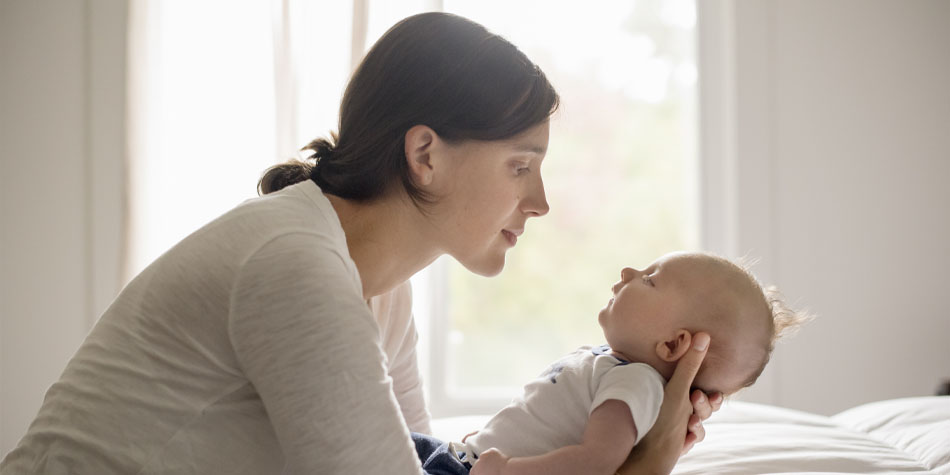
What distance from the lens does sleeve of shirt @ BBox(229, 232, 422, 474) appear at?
0.89 metres

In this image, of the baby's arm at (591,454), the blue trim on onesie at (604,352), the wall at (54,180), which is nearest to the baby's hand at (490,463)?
the baby's arm at (591,454)

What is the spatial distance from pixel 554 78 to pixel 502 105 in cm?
212

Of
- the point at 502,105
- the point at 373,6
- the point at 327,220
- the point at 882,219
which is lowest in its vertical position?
the point at 882,219

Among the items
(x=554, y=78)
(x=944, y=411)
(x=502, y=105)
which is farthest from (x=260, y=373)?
(x=554, y=78)

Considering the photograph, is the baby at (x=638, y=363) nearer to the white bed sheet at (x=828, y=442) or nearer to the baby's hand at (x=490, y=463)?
the baby's hand at (x=490, y=463)

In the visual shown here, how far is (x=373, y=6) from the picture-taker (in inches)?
108

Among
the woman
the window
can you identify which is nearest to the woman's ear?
the woman

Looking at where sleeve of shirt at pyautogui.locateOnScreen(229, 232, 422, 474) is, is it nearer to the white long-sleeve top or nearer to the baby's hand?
the white long-sleeve top

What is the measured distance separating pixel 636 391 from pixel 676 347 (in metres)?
0.16

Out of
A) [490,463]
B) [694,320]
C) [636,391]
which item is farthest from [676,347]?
[490,463]

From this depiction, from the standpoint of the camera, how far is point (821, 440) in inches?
59.4

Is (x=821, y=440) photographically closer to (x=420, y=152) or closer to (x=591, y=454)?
(x=591, y=454)

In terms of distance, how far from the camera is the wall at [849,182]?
9.68ft

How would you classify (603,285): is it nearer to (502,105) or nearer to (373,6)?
(373,6)
